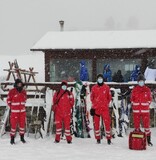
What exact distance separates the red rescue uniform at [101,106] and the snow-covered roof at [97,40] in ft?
24.7

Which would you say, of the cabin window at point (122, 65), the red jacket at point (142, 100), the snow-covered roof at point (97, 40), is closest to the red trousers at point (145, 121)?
the red jacket at point (142, 100)

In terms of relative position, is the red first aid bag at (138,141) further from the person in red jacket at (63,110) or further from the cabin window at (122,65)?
the cabin window at (122,65)

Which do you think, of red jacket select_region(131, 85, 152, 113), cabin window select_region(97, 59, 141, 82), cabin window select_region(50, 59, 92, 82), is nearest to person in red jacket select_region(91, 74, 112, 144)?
red jacket select_region(131, 85, 152, 113)

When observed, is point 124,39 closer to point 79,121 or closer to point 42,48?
point 42,48

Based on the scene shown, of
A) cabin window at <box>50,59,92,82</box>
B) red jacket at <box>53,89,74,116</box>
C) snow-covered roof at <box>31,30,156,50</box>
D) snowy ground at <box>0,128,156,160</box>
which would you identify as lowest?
snowy ground at <box>0,128,156,160</box>

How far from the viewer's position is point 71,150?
934cm

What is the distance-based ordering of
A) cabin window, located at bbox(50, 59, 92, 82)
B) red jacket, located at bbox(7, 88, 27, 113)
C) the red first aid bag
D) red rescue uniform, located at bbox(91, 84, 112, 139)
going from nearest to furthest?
1. the red first aid bag
2. red rescue uniform, located at bbox(91, 84, 112, 139)
3. red jacket, located at bbox(7, 88, 27, 113)
4. cabin window, located at bbox(50, 59, 92, 82)

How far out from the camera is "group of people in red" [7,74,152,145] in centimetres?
1017

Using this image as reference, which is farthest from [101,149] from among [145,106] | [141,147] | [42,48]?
[42,48]

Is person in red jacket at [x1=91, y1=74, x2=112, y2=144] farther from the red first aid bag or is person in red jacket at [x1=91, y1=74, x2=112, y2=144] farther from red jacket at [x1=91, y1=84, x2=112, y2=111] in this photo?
the red first aid bag

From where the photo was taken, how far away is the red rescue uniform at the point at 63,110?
10312mm

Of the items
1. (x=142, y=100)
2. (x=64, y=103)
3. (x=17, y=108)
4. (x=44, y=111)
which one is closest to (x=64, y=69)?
(x=44, y=111)

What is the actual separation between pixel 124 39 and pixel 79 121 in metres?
8.62

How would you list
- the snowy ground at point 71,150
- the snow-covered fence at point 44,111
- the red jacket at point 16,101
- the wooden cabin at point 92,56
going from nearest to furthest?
the snowy ground at point 71,150, the red jacket at point 16,101, the snow-covered fence at point 44,111, the wooden cabin at point 92,56
